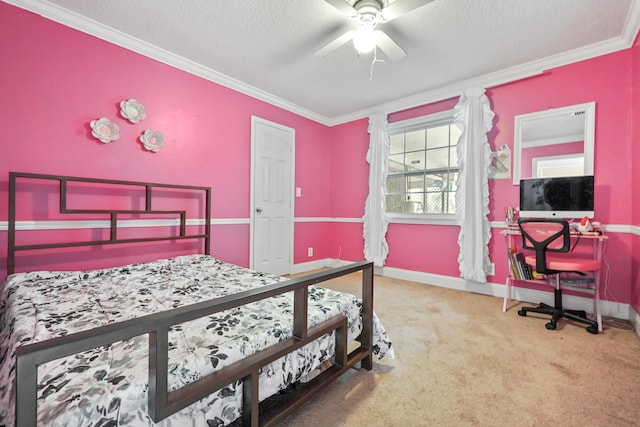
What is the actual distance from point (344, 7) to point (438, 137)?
232 cm

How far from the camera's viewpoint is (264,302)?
1.52 meters

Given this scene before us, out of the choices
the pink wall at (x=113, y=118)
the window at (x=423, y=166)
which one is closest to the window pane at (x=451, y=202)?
the window at (x=423, y=166)

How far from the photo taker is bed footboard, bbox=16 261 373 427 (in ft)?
1.90

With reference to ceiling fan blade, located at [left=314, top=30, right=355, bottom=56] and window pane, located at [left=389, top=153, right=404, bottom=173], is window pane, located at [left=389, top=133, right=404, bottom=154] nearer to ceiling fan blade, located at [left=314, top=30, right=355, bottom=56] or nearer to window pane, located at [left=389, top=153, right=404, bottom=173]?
window pane, located at [left=389, top=153, right=404, bottom=173]

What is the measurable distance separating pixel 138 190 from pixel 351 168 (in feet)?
9.83

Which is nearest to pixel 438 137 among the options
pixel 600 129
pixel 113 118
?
pixel 600 129

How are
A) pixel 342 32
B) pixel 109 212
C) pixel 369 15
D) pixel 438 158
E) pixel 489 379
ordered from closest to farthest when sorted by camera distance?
pixel 489 379
pixel 369 15
pixel 109 212
pixel 342 32
pixel 438 158

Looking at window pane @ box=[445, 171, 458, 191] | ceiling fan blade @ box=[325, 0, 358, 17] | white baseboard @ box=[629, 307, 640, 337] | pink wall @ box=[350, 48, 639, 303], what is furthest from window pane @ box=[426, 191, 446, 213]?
ceiling fan blade @ box=[325, 0, 358, 17]

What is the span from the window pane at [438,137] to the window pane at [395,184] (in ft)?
1.94

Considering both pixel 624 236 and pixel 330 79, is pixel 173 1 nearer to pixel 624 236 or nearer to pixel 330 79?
pixel 330 79

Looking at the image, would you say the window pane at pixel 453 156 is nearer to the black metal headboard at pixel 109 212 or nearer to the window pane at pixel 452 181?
the window pane at pixel 452 181

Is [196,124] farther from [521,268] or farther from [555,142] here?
[555,142]

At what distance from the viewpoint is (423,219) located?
3.71 metres

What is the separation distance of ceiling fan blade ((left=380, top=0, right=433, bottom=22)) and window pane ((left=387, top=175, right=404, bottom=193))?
237cm
